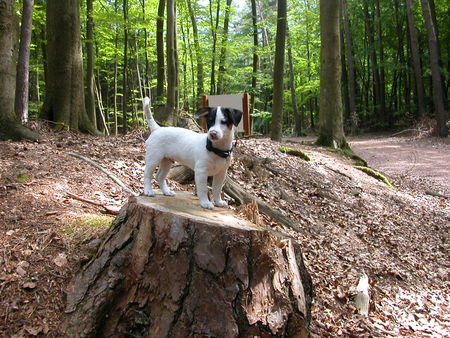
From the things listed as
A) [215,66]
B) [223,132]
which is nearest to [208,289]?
[223,132]

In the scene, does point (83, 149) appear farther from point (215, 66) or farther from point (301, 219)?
point (215, 66)

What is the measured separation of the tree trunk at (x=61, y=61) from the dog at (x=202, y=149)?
5442 millimetres

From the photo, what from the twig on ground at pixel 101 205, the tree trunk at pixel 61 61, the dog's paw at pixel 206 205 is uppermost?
the tree trunk at pixel 61 61

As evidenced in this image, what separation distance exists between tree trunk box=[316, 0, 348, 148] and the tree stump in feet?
30.7

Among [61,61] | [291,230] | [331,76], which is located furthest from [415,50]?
[291,230]

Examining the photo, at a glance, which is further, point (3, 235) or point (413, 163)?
point (413, 163)

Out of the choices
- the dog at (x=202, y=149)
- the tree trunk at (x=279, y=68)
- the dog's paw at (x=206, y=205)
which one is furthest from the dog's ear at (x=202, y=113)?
the tree trunk at (x=279, y=68)

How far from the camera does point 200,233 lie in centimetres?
278

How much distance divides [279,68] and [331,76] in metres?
Result: 1.66

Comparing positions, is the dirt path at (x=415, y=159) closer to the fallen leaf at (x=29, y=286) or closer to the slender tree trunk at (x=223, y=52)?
the slender tree trunk at (x=223, y=52)

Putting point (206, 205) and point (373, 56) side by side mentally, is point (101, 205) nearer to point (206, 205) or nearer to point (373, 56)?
point (206, 205)

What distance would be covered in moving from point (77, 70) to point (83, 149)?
303 cm

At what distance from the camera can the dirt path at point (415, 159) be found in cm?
1171

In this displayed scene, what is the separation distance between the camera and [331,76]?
11766mm
